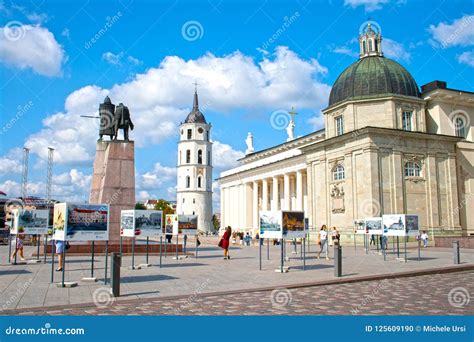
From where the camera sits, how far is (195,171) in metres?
112

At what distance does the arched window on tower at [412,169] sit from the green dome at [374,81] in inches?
301

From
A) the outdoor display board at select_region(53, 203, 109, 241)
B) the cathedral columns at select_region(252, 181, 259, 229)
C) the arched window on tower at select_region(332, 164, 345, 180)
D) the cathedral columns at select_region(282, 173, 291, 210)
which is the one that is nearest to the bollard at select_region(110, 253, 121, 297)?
the outdoor display board at select_region(53, 203, 109, 241)

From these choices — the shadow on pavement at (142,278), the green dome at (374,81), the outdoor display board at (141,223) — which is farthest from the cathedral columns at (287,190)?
the shadow on pavement at (142,278)

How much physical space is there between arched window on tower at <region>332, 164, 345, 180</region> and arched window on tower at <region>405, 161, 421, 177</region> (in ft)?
20.5

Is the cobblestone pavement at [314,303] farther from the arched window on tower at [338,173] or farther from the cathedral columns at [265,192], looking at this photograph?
the cathedral columns at [265,192]

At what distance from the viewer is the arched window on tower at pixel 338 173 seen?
47.3m

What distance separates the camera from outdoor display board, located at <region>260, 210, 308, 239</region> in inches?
800

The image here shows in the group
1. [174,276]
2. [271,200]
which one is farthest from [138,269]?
[271,200]

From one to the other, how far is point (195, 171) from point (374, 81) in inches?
2729

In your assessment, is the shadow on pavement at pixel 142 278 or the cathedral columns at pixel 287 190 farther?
the cathedral columns at pixel 287 190

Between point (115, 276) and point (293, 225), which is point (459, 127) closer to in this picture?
point (293, 225)

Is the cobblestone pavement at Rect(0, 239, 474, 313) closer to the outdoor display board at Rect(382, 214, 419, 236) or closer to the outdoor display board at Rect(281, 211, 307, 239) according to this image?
the outdoor display board at Rect(281, 211, 307, 239)

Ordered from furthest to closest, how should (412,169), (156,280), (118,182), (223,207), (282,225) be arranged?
(223,207)
(412,169)
(118,182)
(282,225)
(156,280)

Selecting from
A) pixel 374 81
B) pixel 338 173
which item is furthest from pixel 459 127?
pixel 338 173
